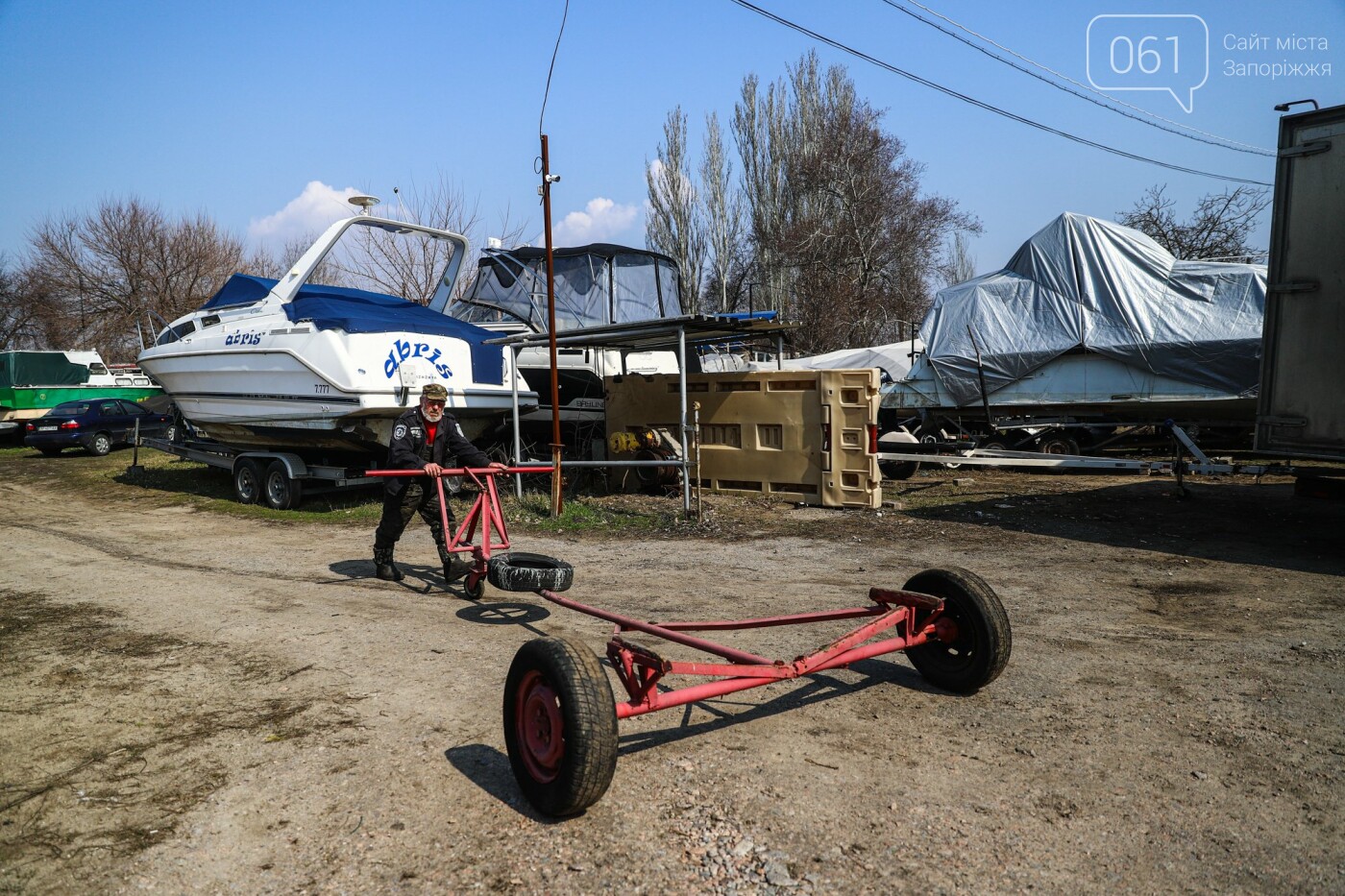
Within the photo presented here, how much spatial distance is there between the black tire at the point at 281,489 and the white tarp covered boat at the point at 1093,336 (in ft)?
30.8

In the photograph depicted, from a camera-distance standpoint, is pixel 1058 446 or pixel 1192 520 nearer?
pixel 1192 520

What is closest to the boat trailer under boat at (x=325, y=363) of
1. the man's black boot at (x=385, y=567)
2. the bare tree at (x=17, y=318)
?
the man's black boot at (x=385, y=567)

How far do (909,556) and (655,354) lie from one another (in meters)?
7.56

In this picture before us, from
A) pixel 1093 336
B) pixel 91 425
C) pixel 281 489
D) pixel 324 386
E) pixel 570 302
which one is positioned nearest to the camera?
pixel 324 386

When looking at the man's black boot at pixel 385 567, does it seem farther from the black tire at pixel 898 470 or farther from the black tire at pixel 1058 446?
the black tire at pixel 1058 446

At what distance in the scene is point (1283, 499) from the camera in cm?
1070

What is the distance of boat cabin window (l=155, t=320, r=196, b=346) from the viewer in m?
12.6

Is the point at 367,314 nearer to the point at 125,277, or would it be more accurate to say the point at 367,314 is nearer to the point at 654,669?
the point at 654,669

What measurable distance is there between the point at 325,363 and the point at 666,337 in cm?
411

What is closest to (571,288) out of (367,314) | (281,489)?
(367,314)

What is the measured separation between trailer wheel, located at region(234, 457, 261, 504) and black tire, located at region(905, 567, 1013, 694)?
33.9ft

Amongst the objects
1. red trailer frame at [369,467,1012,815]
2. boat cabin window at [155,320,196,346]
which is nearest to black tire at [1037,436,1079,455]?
red trailer frame at [369,467,1012,815]

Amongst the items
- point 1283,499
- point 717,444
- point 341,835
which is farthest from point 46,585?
point 1283,499

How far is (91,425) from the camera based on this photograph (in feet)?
68.9
